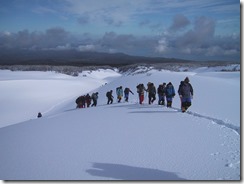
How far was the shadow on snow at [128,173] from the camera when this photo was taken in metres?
Answer: 4.36

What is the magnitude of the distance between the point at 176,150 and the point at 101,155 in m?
1.32

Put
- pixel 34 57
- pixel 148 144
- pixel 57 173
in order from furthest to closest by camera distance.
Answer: pixel 34 57
pixel 148 144
pixel 57 173

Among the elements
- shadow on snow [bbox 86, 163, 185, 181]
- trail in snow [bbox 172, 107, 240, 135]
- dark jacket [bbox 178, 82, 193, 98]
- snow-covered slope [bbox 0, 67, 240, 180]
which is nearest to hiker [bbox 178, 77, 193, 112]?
dark jacket [bbox 178, 82, 193, 98]

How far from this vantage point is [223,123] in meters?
6.70

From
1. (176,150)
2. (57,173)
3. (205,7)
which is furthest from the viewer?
(205,7)

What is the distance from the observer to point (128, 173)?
4461 millimetres

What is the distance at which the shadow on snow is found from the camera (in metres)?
4.36

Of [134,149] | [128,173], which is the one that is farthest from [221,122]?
[128,173]

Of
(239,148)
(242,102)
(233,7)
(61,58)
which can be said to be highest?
(233,7)

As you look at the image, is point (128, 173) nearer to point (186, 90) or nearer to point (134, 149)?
point (134, 149)

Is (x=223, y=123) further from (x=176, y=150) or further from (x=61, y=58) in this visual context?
(x=61, y=58)

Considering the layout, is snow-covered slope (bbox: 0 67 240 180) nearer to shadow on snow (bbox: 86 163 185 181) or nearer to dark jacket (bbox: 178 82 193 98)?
shadow on snow (bbox: 86 163 185 181)

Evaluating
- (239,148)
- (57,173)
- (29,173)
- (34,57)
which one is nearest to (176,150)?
(239,148)

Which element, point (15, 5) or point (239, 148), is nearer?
point (239, 148)
